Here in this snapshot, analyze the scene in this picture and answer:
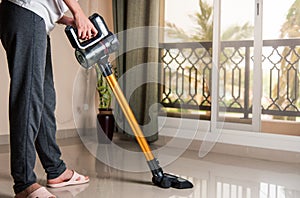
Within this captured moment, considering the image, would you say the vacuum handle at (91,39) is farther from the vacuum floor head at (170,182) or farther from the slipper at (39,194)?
the vacuum floor head at (170,182)

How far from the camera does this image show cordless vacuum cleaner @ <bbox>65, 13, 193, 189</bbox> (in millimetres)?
2350

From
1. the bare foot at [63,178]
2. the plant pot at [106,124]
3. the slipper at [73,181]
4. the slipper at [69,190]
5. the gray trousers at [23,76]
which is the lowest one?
the slipper at [69,190]

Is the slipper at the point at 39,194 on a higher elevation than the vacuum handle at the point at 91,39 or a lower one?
lower

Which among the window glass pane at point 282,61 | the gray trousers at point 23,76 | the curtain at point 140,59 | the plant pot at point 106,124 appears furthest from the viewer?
the window glass pane at point 282,61

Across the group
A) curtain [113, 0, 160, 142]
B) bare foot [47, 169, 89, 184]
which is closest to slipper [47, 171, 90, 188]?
bare foot [47, 169, 89, 184]

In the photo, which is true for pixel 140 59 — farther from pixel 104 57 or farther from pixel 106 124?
pixel 104 57

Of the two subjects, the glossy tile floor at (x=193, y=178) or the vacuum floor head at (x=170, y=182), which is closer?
the glossy tile floor at (x=193, y=178)

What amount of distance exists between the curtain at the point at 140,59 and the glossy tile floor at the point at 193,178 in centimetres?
61

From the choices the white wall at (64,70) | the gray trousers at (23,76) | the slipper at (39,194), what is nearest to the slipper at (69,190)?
the slipper at (39,194)

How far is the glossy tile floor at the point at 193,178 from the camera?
241 centimetres

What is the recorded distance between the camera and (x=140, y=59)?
14.0ft

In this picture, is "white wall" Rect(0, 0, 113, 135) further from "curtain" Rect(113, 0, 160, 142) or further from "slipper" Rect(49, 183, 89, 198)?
"slipper" Rect(49, 183, 89, 198)

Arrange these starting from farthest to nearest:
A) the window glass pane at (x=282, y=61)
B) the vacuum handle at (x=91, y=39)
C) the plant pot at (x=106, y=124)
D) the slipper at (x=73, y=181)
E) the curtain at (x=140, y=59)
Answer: the window glass pane at (x=282, y=61) → the plant pot at (x=106, y=124) → the curtain at (x=140, y=59) → the slipper at (x=73, y=181) → the vacuum handle at (x=91, y=39)

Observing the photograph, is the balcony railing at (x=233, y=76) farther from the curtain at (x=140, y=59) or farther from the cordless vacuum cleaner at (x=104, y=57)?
the cordless vacuum cleaner at (x=104, y=57)
